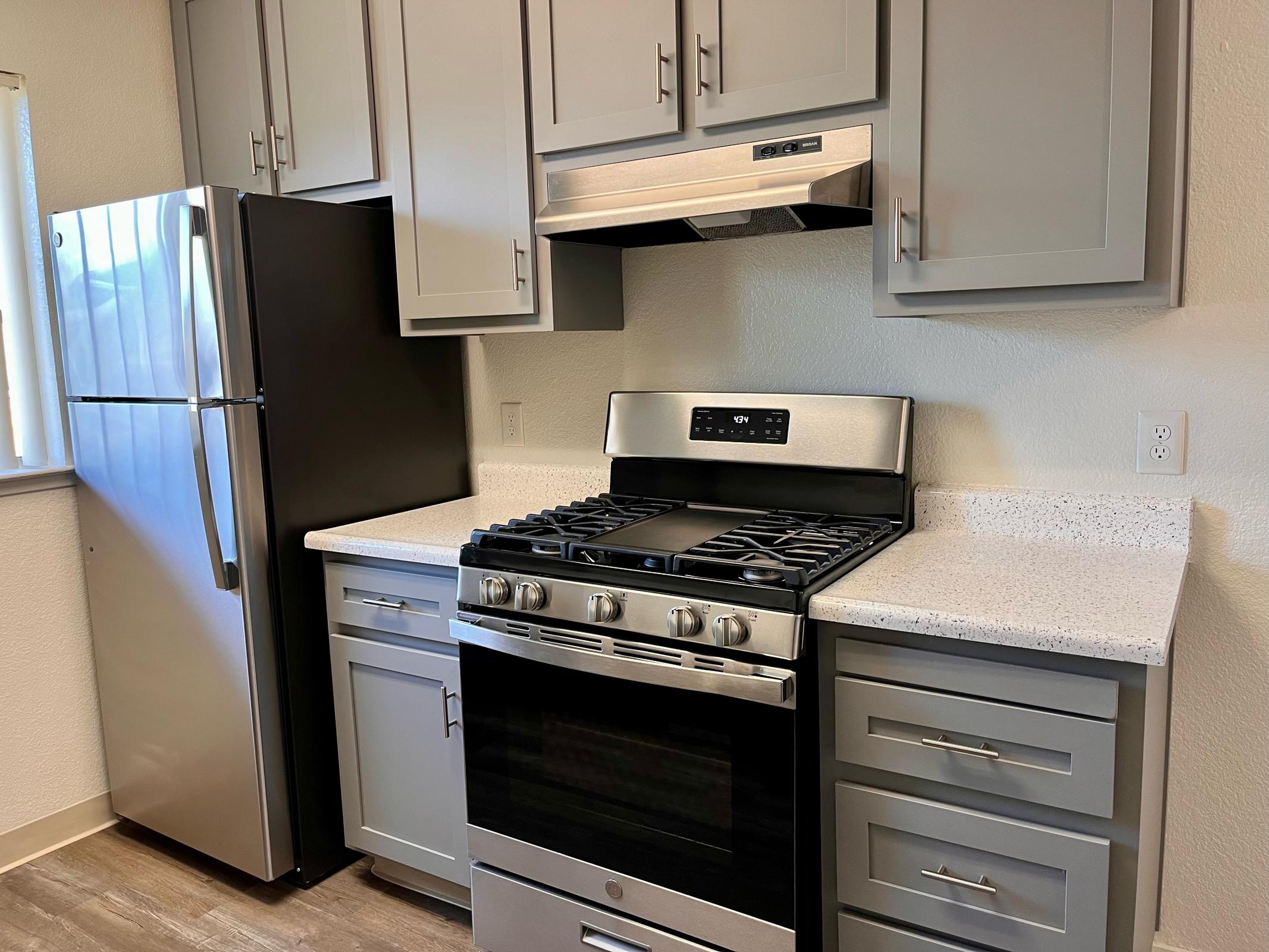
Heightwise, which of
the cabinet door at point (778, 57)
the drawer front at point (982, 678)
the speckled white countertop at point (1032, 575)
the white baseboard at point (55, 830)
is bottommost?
the white baseboard at point (55, 830)

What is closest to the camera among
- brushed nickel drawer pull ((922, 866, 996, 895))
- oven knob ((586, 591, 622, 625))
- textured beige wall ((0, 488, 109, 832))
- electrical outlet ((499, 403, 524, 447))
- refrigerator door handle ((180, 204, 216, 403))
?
brushed nickel drawer pull ((922, 866, 996, 895))

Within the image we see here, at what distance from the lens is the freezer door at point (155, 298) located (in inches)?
83.0

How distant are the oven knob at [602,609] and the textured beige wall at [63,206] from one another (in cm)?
170

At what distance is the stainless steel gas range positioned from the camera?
161 centimetres

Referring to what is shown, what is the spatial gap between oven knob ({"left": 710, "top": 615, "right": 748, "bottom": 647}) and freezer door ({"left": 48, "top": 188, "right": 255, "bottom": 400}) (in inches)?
48.9

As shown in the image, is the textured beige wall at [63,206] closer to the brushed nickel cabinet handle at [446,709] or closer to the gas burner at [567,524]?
the brushed nickel cabinet handle at [446,709]

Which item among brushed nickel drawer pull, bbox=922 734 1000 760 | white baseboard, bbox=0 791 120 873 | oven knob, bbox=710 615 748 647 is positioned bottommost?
white baseboard, bbox=0 791 120 873

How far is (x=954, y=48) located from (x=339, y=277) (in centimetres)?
146

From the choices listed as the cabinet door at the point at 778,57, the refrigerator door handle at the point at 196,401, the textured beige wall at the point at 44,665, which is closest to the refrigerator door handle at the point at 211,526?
the refrigerator door handle at the point at 196,401

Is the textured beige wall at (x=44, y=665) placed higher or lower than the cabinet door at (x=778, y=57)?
lower

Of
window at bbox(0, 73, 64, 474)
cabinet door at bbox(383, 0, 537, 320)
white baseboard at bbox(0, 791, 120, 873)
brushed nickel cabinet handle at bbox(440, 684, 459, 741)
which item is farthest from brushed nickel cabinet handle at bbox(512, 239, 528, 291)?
white baseboard at bbox(0, 791, 120, 873)

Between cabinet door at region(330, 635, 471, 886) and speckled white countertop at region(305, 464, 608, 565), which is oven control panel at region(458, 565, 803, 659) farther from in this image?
cabinet door at region(330, 635, 471, 886)

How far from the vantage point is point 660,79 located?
1.92m

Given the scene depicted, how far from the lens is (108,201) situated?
8.99 ft
